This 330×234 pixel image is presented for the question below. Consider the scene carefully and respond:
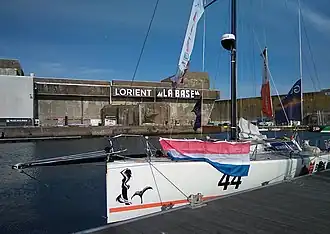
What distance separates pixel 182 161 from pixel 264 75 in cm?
663

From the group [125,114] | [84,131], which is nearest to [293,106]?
[84,131]

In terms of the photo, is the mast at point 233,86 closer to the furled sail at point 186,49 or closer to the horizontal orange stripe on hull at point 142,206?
the furled sail at point 186,49

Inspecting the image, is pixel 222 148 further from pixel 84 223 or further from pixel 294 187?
pixel 84 223

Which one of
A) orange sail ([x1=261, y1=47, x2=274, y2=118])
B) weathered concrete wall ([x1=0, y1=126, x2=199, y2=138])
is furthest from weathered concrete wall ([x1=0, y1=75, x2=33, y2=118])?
orange sail ([x1=261, y1=47, x2=274, y2=118])

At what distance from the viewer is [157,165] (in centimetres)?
887

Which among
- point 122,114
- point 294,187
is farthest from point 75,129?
point 294,187

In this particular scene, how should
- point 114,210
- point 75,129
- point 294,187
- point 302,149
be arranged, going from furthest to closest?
Result: point 75,129 < point 302,149 < point 294,187 < point 114,210

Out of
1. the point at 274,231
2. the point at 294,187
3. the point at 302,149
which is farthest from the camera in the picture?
the point at 302,149

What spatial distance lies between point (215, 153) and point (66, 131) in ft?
151

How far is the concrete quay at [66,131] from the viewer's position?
4903 centimetres

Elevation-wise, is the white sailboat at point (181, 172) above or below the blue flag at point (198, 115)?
below

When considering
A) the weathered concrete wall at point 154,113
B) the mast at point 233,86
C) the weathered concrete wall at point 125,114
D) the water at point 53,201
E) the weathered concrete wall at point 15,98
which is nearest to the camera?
the water at point 53,201

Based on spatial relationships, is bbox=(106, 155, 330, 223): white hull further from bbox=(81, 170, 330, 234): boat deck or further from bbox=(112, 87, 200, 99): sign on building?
bbox=(112, 87, 200, 99): sign on building

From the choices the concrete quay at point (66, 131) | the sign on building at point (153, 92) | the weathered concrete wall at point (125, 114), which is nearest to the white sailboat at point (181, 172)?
the concrete quay at point (66, 131)
